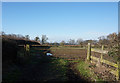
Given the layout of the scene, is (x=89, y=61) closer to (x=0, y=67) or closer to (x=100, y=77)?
(x=100, y=77)

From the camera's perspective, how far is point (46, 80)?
176 inches

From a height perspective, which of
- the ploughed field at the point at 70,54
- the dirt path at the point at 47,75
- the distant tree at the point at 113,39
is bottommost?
the ploughed field at the point at 70,54

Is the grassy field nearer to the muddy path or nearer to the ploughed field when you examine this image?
the muddy path

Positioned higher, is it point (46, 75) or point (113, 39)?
point (113, 39)

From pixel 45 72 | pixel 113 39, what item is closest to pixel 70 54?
pixel 45 72

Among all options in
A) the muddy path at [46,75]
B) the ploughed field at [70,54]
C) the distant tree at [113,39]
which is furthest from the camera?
the ploughed field at [70,54]

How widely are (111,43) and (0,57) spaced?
A: 5.74m

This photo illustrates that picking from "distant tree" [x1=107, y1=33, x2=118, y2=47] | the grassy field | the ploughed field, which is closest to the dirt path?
the grassy field

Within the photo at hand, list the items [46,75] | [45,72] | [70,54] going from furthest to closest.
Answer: [70,54] → [45,72] → [46,75]

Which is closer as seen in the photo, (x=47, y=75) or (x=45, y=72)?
(x=47, y=75)

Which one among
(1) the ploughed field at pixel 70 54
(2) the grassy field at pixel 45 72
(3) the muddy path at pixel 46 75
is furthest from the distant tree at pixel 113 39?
(1) the ploughed field at pixel 70 54

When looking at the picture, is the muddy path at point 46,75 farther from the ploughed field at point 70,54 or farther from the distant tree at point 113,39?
the ploughed field at point 70,54

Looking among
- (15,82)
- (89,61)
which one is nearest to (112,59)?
(89,61)

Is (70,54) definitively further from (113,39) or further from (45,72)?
(113,39)
